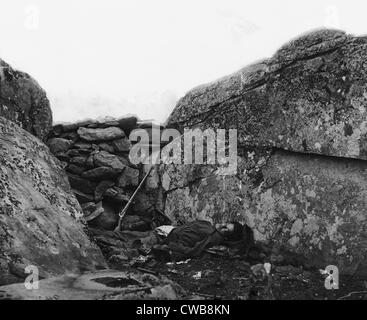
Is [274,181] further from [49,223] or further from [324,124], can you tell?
[49,223]

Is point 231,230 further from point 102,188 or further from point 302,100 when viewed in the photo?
point 102,188

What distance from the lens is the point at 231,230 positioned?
7855 mm

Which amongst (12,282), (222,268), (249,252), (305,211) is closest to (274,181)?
(305,211)

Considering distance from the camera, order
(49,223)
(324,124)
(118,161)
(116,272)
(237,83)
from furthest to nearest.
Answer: (118,161)
(237,83)
(324,124)
(49,223)
(116,272)

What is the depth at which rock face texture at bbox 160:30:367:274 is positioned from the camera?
284 inches

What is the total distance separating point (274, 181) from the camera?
7.92 metres

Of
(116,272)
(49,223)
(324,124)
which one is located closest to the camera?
(116,272)

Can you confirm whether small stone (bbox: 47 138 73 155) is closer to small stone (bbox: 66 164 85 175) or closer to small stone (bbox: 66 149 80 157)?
small stone (bbox: 66 149 80 157)

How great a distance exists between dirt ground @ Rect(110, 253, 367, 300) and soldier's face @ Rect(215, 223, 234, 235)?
1.53 feet

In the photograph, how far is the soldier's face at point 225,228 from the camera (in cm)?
776

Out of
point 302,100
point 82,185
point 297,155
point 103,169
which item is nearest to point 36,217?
point 82,185

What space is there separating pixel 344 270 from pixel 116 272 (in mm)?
3241

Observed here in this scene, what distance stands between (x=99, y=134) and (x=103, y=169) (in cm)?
76

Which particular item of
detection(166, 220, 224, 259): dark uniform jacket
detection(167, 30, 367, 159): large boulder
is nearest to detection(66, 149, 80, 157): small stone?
detection(167, 30, 367, 159): large boulder
